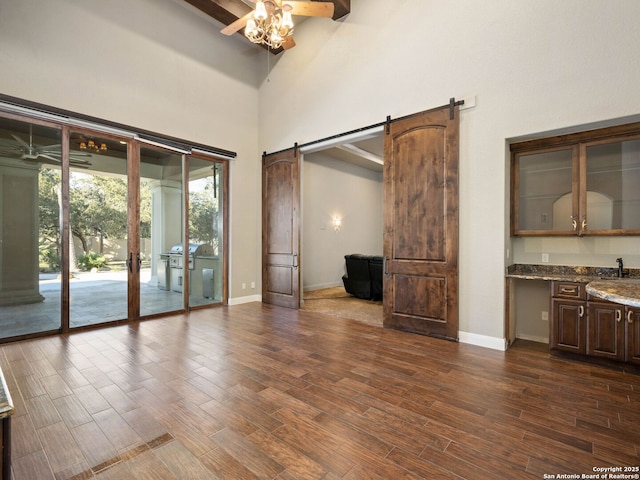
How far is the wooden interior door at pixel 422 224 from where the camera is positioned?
154 inches

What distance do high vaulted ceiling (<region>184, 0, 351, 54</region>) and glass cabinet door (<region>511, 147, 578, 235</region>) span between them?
3.34 meters

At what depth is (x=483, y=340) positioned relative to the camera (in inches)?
147

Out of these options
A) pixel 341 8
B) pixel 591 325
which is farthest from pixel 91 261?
pixel 591 325

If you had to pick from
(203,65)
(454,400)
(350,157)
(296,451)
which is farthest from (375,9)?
(296,451)

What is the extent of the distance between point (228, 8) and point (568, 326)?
6.14 metres

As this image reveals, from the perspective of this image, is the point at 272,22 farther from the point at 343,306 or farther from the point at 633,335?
the point at 633,335

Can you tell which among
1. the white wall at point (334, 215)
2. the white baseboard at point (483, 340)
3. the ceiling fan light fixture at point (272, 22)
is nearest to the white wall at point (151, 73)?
the white wall at point (334, 215)

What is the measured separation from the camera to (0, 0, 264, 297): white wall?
388 cm

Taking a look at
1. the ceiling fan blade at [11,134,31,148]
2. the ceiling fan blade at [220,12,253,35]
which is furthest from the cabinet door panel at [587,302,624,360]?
the ceiling fan blade at [11,134,31,148]

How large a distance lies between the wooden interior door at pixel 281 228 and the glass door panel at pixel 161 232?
4.94 ft

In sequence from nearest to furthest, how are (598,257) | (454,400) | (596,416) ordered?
(596,416)
(454,400)
(598,257)

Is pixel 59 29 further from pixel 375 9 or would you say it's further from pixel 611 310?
pixel 611 310

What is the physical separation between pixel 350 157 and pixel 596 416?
281 inches

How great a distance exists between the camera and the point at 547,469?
5.64 feet
